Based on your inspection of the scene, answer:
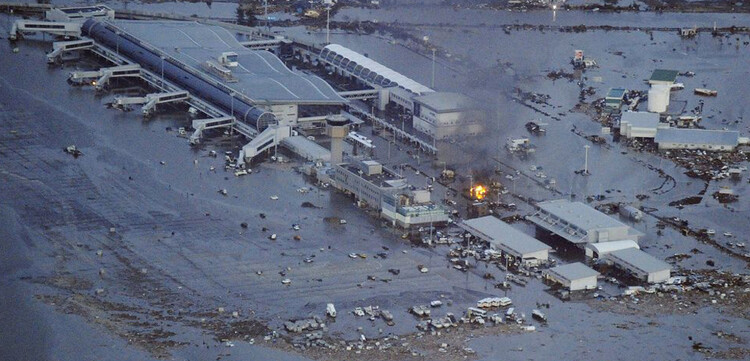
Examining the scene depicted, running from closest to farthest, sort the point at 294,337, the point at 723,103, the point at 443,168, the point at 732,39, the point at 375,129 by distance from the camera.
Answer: the point at 294,337, the point at 443,168, the point at 375,129, the point at 723,103, the point at 732,39

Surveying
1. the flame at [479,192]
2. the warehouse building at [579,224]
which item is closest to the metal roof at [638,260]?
the warehouse building at [579,224]

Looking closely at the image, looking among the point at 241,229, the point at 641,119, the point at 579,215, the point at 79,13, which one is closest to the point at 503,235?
the point at 579,215

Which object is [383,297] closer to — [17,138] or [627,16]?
[17,138]

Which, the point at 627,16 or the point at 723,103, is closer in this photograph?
the point at 723,103

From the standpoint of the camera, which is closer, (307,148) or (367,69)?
(307,148)

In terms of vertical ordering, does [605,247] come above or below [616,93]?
below

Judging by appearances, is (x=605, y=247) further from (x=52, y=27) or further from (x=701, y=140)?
(x=52, y=27)

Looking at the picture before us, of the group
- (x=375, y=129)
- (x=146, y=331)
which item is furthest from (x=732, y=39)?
(x=146, y=331)
